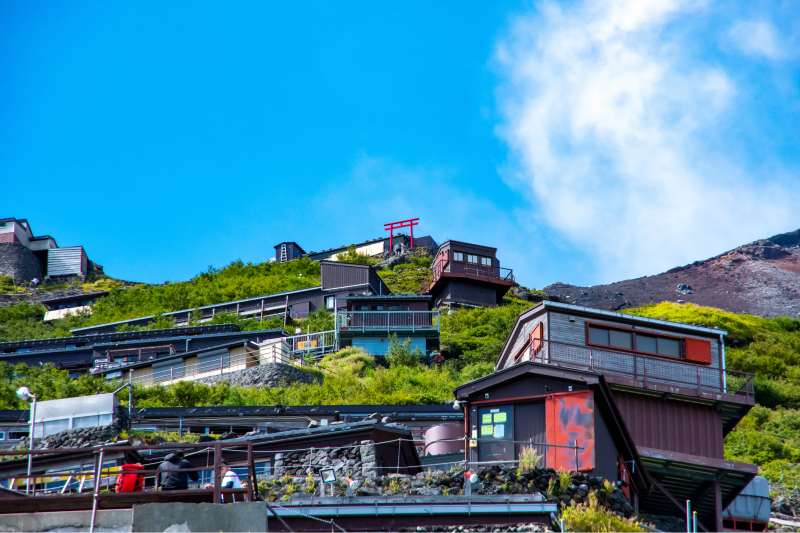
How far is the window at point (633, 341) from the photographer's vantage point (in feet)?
91.9

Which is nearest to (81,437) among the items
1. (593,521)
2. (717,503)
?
(593,521)

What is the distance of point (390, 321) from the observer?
173ft

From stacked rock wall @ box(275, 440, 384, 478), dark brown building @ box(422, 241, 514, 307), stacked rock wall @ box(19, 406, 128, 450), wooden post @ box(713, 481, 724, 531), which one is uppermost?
dark brown building @ box(422, 241, 514, 307)

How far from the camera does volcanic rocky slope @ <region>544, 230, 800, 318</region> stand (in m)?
111

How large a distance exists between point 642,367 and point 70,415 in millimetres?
17966

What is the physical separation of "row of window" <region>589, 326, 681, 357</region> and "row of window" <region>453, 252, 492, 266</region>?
127 ft

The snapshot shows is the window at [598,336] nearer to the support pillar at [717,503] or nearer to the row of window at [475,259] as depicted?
the support pillar at [717,503]

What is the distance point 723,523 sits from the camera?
91.4 feet

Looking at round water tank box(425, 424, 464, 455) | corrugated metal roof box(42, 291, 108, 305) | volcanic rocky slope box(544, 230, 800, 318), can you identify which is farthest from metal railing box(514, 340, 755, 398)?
volcanic rocky slope box(544, 230, 800, 318)

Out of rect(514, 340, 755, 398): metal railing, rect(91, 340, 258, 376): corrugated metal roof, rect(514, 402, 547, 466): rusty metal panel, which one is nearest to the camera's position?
rect(514, 402, 547, 466): rusty metal panel

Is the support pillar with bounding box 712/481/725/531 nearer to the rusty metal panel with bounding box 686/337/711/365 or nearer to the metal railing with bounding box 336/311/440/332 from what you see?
the rusty metal panel with bounding box 686/337/711/365

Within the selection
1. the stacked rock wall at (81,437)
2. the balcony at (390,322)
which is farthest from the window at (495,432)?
the balcony at (390,322)

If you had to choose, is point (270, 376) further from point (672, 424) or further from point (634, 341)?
point (672, 424)

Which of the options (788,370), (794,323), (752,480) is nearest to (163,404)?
(752,480)
